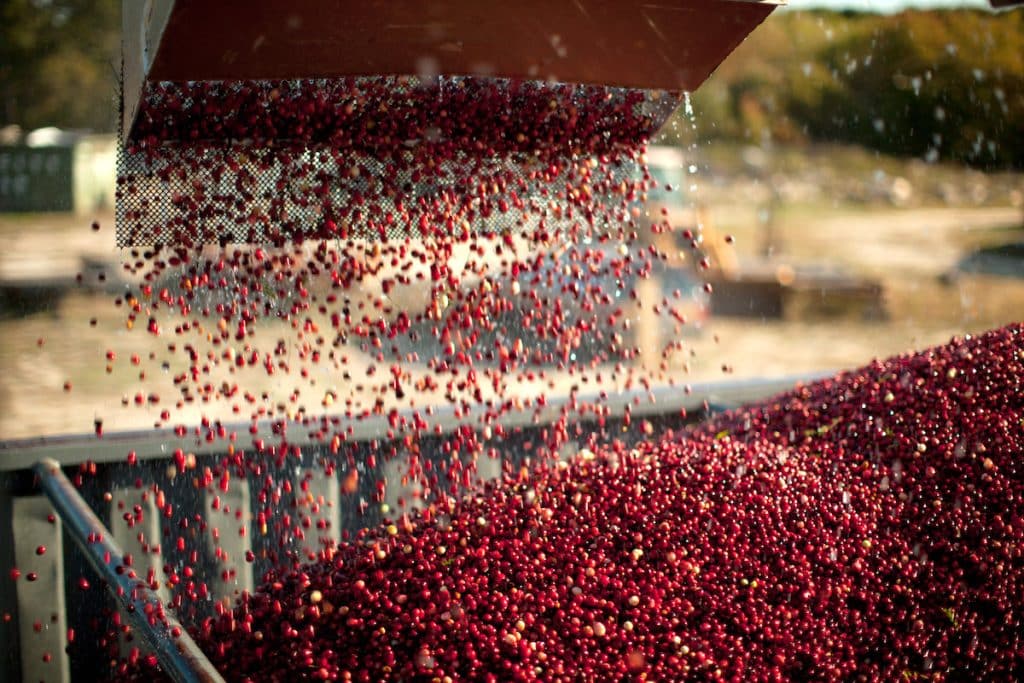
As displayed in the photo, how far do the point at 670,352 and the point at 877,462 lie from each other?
1.43ft

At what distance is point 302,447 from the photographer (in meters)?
1.96

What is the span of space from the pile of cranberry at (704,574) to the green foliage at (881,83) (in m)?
8.99

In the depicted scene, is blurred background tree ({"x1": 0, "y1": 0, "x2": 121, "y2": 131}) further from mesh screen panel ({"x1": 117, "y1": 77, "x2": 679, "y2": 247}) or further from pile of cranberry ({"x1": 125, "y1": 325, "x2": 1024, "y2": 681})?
pile of cranberry ({"x1": 125, "y1": 325, "x2": 1024, "y2": 681})

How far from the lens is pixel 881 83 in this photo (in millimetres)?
12398

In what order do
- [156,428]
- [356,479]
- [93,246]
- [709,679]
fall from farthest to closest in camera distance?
1. [93,246]
2. [356,479]
3. [156,428]
4. [709,679]

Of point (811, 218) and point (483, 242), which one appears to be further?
point (811, 218)

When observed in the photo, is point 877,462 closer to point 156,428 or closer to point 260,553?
point 260,553

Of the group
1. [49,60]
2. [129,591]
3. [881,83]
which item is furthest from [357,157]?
[881,83]

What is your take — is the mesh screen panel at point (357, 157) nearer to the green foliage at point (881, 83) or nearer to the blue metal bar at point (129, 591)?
the blue metal bar at point (129, 591)

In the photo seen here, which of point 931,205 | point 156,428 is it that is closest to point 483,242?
point 156,428

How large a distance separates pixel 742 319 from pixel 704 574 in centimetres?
1166

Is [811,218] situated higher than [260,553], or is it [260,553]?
[811,218]

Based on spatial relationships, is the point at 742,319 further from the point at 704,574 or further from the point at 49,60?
the point at 704,574

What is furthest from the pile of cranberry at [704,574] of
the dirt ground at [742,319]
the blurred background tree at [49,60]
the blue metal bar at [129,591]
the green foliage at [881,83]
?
the blurred background tree at [49,60]
